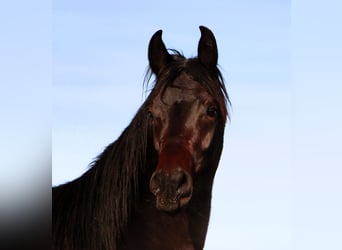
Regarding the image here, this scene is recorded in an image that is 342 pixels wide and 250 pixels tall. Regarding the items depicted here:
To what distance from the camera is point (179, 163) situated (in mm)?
2625

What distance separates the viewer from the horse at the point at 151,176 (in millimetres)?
2812

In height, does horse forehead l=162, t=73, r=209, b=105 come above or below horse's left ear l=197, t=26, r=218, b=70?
below

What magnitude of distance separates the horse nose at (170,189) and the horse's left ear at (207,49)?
72 cm

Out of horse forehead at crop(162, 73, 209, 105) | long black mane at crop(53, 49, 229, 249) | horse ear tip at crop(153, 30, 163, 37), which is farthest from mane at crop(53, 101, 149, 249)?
horse ear tip at crop(153, 30, 163, 37)

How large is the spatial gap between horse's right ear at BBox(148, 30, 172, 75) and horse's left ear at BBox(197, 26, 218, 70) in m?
0.20

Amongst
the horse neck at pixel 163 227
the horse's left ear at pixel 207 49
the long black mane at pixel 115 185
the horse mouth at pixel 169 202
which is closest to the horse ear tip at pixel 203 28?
the horse's left ear at pixel 207 49

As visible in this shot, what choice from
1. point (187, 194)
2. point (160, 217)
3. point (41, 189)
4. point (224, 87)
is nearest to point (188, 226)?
point (160, 217)

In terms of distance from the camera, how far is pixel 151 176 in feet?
9.07

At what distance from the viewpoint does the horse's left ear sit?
296cm

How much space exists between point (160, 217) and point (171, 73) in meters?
→ 0.80

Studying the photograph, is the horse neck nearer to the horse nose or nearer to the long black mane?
the long black mane

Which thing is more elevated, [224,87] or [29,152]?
[224,87]

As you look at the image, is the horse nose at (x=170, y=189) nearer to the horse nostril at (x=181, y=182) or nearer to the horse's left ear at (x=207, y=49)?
the horse nostril at (x=181, y=182)

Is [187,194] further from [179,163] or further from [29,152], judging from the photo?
[29,152]
